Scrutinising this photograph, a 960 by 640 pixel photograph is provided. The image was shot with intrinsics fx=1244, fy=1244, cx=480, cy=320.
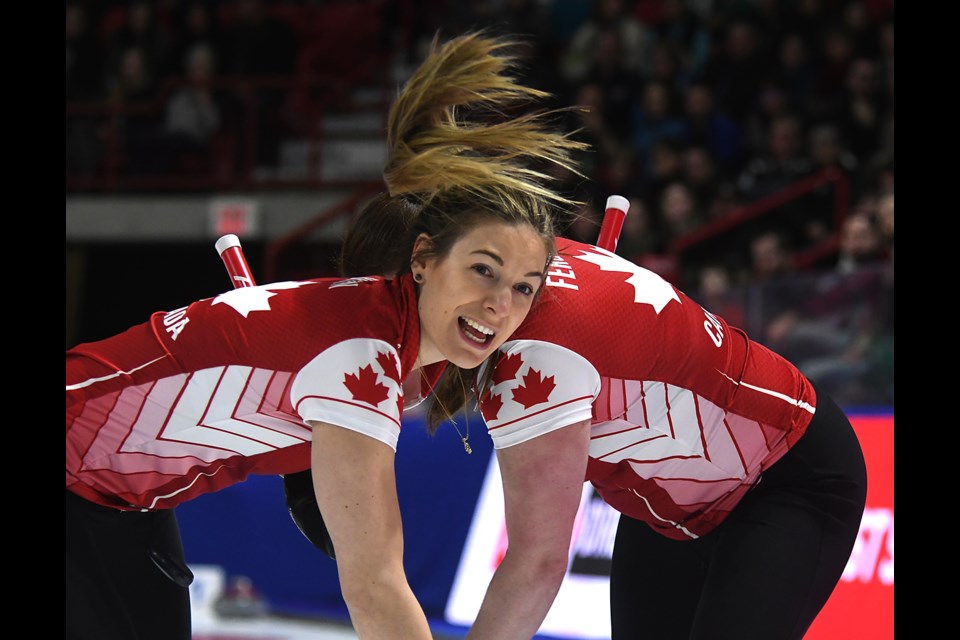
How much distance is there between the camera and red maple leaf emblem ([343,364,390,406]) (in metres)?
2.22

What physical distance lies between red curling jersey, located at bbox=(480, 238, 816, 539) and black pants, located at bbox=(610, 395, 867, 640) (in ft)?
0.17

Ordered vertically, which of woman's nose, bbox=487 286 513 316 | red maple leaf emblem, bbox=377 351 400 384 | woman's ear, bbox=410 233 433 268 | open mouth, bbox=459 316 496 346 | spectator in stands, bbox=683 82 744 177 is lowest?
red maple leaf emblem, bbox=377 351 400 384

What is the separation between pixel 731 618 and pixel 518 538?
45cm

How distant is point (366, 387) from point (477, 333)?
0.27m

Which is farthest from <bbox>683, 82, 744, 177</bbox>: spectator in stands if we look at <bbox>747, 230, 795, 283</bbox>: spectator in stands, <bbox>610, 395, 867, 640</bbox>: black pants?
<bbox>610, 395, 867, 640</bbox>: black pants

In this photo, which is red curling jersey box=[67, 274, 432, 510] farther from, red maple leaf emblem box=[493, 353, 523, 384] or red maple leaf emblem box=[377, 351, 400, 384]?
red maple leaf emblem box=[493, 353, 523, 384]

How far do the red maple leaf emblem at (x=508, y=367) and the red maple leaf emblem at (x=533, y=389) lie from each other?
0.03m

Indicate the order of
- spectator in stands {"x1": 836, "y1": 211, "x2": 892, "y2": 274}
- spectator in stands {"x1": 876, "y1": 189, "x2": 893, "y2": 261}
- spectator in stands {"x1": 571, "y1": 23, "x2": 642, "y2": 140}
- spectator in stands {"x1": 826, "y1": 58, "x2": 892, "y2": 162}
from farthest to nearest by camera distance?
1. spectator in stands {"x1": 571, "y1": 23, "x2": 642, "y2": 140}
2. spectator in stands {"x1": 826, "y1": 58, "x2": 892, "y2": 162}
3. spectator in stands {"x1": 836, "y1": 211, "x2": 892, "y2": 274}
4. spectator in stands {"x1": 876, "y1": 189, "x2": 893, "y2": 261}

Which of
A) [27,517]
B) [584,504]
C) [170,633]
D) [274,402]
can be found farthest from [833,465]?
[584,504]

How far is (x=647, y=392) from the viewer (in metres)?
2.48

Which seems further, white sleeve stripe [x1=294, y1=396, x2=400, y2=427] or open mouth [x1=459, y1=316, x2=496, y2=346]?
open mouth [x1=459, y1=316, x2=496, y2=346]

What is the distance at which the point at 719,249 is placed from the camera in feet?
27.0

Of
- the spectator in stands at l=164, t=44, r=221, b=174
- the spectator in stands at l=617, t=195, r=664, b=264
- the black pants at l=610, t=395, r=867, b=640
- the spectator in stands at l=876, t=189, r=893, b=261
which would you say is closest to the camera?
the black pants at l=610, t=395, r=867, b=640
